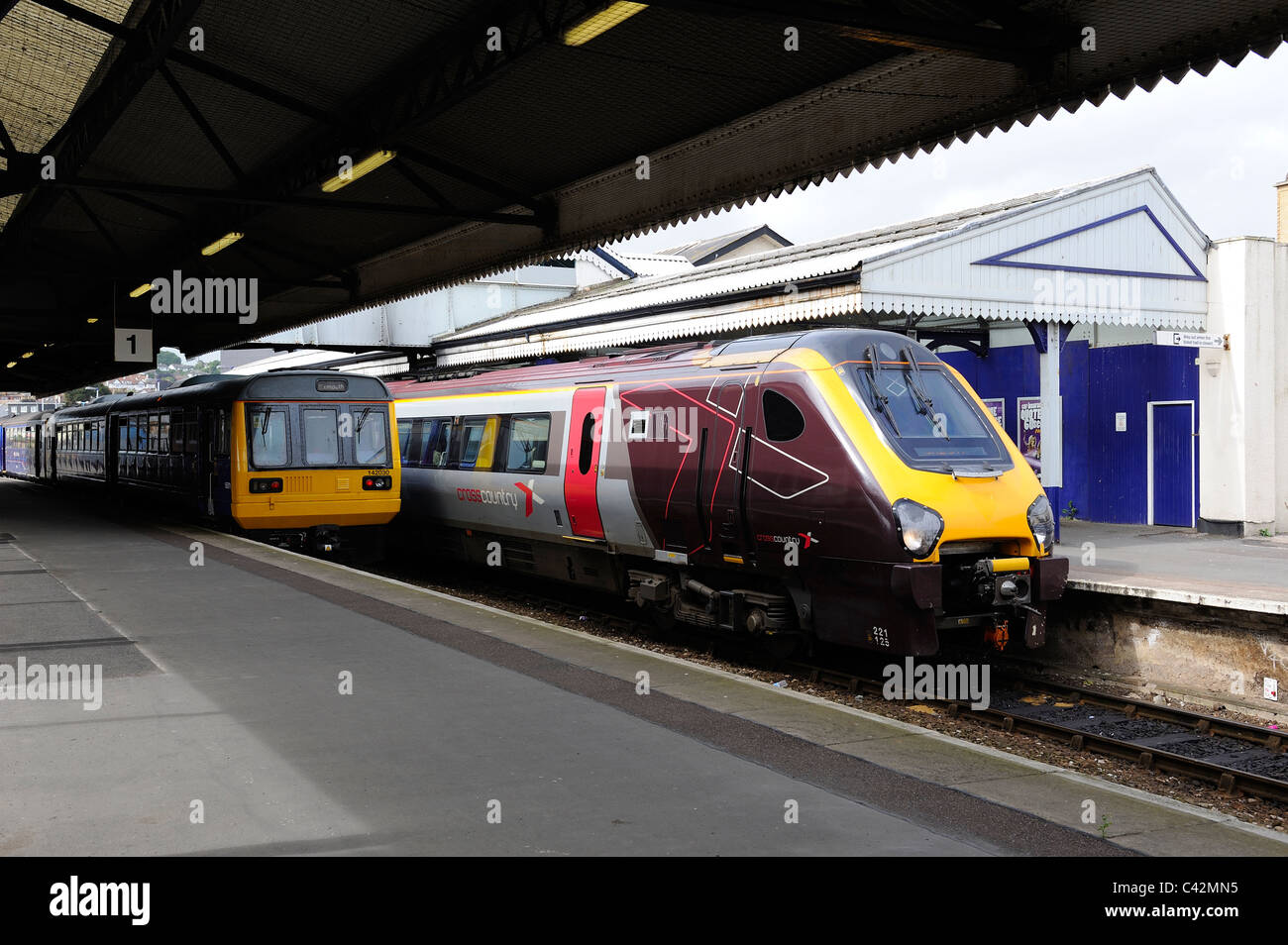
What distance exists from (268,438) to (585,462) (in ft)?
19.4

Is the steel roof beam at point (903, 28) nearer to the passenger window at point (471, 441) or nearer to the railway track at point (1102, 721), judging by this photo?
the railway track at point (1102, 721)

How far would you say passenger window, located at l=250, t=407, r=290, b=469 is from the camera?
53.7 ft

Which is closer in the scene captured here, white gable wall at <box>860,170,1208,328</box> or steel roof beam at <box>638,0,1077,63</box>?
steel roof beam at <box>638,0,1077,63</box>

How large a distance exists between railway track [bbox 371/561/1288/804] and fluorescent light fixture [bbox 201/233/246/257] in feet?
31.4

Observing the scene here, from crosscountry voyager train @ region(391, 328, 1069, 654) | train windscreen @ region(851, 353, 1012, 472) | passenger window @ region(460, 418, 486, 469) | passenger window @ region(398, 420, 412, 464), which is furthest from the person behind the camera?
passenger window @ region(398, 420, 412, 464)

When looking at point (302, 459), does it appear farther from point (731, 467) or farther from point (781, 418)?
point (781, 418)

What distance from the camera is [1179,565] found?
13.6 m

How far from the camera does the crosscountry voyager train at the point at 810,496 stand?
915 centimetres

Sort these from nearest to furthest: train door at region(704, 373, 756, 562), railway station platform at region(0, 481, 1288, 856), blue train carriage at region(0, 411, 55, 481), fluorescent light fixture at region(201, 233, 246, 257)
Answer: railway station platform at region(0, 481, 1288, 856) → train door at region(704, 373, 756, 562) → fluorescent light fixture at region(201, 233, 246, 257) → blue train carriage at region(0, 411, 55, 481)

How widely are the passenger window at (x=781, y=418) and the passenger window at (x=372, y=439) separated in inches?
329

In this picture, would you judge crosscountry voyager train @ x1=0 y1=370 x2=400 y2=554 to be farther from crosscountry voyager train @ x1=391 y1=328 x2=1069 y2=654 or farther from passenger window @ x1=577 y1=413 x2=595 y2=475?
passenger window @ x1=577 y1=413 x2=595 y2=475

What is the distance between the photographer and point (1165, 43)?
7.54 metres

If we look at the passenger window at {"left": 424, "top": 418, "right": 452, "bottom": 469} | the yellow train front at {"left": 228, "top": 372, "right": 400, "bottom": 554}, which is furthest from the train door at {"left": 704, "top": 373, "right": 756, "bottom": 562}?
the yellow train front at {"left": 228, "top": 372, "right": 400, "bottom": 554}
